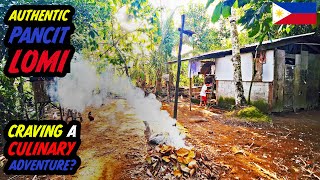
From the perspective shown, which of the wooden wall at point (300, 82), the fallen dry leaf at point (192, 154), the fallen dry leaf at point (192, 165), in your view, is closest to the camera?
the fallen dry leaf at point (192, 165)

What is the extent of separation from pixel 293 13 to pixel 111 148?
4688 millimetres

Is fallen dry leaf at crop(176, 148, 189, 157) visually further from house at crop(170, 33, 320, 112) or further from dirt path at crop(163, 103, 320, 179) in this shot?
house at crop(170, 33, 320, 112)

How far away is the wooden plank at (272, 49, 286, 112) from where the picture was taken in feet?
33.0

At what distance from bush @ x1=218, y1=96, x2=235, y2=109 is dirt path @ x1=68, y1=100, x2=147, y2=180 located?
243 inches

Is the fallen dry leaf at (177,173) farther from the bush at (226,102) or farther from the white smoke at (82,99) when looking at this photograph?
the bush at (226,102)

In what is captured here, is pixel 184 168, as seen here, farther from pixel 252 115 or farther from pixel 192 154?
pixel 252 115

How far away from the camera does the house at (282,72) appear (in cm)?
1000

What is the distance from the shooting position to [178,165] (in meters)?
4.21

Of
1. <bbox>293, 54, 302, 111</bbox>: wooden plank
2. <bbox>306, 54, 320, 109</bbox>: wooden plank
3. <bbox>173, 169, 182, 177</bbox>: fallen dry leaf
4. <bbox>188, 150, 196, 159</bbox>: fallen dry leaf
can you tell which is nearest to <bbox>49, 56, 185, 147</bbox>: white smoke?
<bbox>188, 150, 196, 159</bbox>: fallen dry leaf

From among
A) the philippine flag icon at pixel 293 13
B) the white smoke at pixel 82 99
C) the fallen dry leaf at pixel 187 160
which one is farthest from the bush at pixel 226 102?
the philippine flag icon at pixel 293 13

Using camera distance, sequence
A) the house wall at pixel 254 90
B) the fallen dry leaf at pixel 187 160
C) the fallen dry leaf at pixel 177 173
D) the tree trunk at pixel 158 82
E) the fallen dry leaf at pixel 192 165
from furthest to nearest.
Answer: the tree trunk at pixel 158 82 < the house wall at pixel 254 90 < the fallen dry leaf at pixel 187 160 < the fallen dry leaf at pixel 192 165 < the fallen dry leaf at pixel 177 173

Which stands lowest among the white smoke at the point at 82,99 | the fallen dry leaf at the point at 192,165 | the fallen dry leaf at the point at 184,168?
the fallen dry leaf at the point at 184,168

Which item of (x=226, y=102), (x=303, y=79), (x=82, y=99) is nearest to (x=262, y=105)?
(x=226, y=102)

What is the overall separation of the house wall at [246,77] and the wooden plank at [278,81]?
0.93ft
